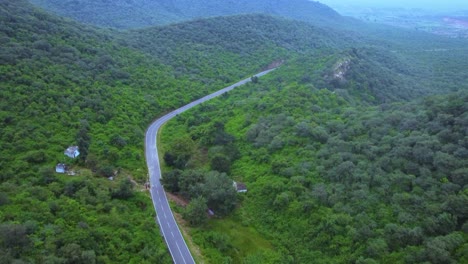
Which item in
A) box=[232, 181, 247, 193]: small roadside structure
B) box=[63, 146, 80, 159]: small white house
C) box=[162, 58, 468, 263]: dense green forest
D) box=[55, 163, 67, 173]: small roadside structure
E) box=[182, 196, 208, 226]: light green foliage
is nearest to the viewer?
box=[162, 58, 468, 263]: dense green forest

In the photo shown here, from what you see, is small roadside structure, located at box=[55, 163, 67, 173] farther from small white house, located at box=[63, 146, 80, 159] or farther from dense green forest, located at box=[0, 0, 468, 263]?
small white house, located at box=[63, 146, 80, 159]

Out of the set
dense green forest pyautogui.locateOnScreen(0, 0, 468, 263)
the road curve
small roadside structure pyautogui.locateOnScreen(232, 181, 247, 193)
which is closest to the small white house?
dense green forest pyautogui.locateOnScreen(0, 0, 468, 263)

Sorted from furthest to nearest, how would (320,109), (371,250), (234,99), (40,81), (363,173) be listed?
1. (234,99)
2. (320,109)
3. (40,81)
4. (363,173)
5. (371,250)

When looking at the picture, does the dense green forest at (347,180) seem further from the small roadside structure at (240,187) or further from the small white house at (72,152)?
the small white house at (72,152)

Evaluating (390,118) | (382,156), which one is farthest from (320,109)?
(382,156)

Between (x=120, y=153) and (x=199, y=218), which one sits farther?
(x=120, y=153)

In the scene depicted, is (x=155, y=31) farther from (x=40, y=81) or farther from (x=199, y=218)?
(x=199, y=218)
